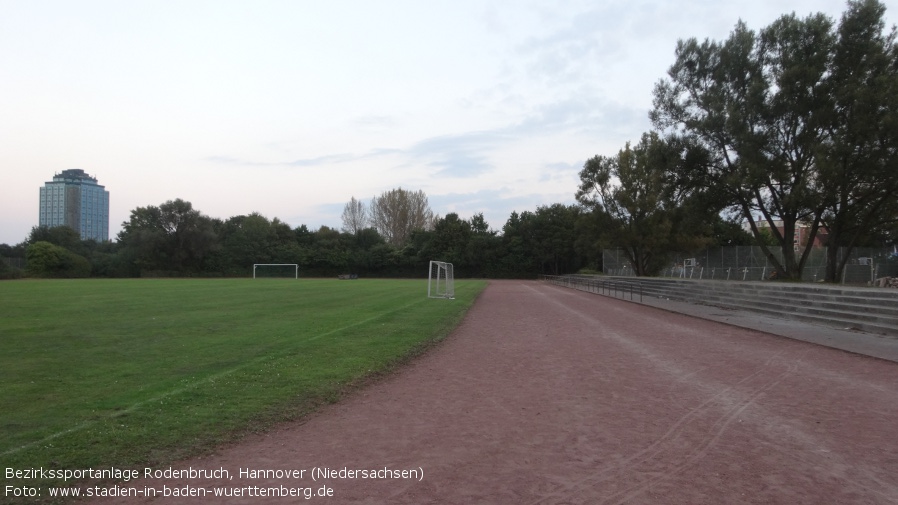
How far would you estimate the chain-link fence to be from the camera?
1271 inches

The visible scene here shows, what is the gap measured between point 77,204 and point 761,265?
140m

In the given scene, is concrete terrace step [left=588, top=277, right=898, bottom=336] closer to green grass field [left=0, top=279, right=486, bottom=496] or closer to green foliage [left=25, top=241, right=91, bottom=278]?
green grass field [left=0, top=279, right=486, bottom=496]

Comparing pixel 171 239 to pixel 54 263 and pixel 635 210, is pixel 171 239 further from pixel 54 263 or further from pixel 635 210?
pixel 635 210

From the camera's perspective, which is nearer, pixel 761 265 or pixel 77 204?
pixel 761 265

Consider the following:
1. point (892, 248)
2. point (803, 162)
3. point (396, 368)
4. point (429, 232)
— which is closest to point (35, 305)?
point (396, 368)

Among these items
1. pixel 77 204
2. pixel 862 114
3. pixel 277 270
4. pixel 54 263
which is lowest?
pixel 277 270

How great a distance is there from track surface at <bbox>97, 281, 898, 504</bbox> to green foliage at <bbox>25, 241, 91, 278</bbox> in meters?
74.3

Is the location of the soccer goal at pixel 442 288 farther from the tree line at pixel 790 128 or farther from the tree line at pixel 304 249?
the tree line at pixel 304 249

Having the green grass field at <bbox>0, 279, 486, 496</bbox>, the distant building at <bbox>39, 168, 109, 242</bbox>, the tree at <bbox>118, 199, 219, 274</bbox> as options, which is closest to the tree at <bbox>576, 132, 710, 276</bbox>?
the green grass field at <bbox>0, 279, 486, 496</bbox>

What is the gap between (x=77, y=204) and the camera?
12862 centimetres

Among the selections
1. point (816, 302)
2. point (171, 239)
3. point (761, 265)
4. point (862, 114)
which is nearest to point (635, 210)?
point (761, 265)

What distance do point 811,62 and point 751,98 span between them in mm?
2681

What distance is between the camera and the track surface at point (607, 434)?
163 inches

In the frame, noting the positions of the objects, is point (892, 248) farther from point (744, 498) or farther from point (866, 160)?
point (744, 498)
